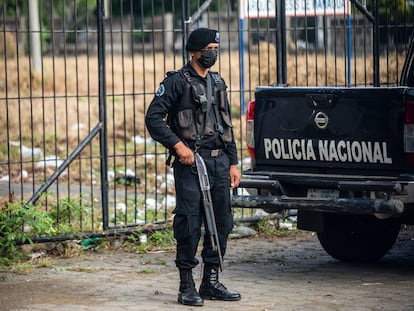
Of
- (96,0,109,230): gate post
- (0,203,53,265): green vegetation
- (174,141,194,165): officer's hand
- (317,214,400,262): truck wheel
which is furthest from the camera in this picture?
(96,0,109,230): gate post

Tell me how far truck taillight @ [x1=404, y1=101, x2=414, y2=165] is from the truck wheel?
125 centimetres

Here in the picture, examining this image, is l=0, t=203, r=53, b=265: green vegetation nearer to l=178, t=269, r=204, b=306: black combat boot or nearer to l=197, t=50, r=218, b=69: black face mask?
l=178, t=269, r=204, b=306: black combat boot

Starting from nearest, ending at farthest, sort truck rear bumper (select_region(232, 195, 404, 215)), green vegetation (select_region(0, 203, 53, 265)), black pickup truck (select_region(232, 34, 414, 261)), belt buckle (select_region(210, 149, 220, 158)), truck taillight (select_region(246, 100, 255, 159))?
belt buckle (select_region(210, 149, 220, 158)) → truck rear bumper (select_region(232, 195, 404, 215)) → black pickup truck (select_region(232, 34, 414, 261)) → truck taillight (select_region(246, 100, 255, 159)) → green vegetation (select_region(0, 203, 53, 265))

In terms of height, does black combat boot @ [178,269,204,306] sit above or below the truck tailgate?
below

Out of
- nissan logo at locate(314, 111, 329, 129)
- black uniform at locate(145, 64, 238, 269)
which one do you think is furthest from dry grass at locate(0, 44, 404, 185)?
black uniform at locate(145, 64, 238, 269)

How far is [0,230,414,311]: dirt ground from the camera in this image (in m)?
6.87

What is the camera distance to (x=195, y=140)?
22.2 ft

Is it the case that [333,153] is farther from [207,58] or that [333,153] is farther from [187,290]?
[187,290]

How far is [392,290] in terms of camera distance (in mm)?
7234

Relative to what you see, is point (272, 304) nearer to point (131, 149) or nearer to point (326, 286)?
point (326, 286)

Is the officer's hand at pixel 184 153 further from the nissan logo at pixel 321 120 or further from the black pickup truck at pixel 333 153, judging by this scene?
the nissan logo at pixel 321 120

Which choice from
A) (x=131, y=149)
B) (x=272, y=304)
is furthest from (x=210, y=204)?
(x=131, y=149)

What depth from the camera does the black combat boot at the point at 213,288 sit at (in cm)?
693

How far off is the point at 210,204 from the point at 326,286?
1.30 meters
